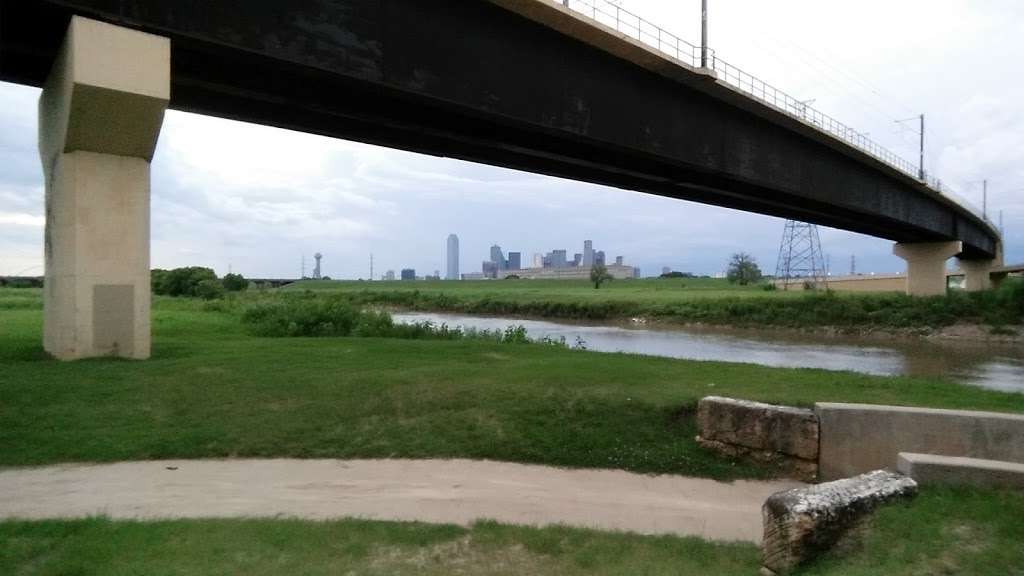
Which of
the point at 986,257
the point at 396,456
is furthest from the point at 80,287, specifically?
the point at 986,257

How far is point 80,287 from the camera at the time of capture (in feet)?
42.9

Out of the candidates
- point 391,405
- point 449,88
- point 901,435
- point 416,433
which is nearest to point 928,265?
point 449,88

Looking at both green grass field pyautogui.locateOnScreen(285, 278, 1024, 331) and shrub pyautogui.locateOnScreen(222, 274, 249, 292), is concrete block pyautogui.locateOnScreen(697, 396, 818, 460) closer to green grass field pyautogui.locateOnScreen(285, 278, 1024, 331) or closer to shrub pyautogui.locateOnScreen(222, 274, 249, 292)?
green grass field pyautogui.locateOnScreen(285, 278, 1024, 331)

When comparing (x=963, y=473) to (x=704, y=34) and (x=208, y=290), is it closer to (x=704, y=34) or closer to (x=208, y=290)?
(x=704, y=34)

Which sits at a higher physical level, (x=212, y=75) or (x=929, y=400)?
(x=212, y=75)

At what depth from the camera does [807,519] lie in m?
5.39

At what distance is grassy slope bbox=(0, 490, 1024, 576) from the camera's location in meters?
5.01

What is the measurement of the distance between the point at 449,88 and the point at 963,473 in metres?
12.2

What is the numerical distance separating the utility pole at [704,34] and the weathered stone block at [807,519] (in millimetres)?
16778

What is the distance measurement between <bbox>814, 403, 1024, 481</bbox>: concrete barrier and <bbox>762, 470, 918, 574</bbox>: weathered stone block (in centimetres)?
293

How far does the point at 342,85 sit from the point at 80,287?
605 cm

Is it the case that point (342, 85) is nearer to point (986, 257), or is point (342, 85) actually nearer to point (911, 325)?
point (911, 325)

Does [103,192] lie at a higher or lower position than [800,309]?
higher

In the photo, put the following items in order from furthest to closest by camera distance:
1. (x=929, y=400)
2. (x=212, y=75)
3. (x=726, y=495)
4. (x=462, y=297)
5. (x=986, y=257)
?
(x=462, y=297), (x=986, y=257), (x=212, y=75), (x=929, y=400), (x=726, y=495)
